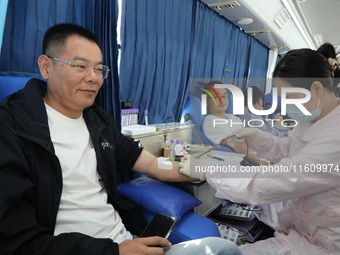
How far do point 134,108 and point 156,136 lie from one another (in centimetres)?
47

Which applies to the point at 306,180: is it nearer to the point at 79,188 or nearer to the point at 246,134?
the point at 246,134

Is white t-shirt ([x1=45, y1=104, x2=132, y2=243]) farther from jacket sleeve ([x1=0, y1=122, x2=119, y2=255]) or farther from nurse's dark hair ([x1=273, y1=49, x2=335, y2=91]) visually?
nurse's dark hair ([x1=273, y1=49, x2=335, y2=91])

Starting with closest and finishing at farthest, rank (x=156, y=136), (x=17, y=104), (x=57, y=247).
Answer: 1. (x=57, y=247)
2. (x=17, y=104)
3. (x=156, y=136)

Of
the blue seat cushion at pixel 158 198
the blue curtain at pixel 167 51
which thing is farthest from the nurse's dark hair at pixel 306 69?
the blue curtain at pixel 167 51

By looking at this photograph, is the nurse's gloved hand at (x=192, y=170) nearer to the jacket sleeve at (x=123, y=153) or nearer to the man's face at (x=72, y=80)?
the jacket sleeve at (x=123, y=153)

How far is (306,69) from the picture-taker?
952mm

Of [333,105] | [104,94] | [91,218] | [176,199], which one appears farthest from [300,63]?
[104,94]

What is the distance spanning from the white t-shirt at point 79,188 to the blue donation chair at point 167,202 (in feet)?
0.54

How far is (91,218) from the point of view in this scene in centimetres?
93

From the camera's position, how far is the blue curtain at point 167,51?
Result: 2138mm

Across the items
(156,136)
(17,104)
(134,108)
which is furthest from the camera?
(134,108)

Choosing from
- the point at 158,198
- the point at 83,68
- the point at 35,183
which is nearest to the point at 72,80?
the point at 83,68

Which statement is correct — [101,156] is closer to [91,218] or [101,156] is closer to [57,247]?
[91,218]

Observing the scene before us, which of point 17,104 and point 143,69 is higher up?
point 143,69
